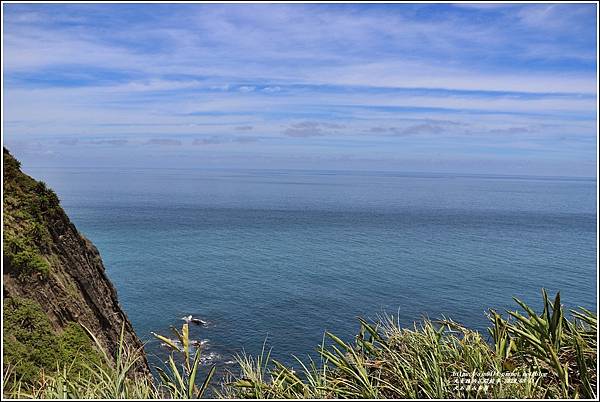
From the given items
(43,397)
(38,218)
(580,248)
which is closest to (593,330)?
(43,397)

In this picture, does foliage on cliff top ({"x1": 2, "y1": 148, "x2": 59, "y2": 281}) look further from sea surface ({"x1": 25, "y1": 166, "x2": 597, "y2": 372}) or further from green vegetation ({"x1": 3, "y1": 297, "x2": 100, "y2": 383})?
sea surface ({"x1": 25, "y1": 166, "x2": 597, "y2": 372})

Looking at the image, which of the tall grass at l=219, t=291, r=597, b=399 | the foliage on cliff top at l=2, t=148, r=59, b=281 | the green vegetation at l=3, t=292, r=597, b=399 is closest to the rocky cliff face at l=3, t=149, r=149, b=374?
the foliage on cliff top at l=2, t=148, r=59, b=281

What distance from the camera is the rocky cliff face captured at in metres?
10.9

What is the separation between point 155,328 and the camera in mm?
41125

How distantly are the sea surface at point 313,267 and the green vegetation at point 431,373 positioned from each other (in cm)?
836

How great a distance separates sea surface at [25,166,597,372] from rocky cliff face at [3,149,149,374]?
2.18 m

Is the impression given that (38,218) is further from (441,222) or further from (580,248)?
(441,222)

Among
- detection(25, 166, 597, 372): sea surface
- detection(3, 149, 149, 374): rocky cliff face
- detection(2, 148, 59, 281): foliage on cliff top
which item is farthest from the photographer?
detection(25, 166, 597, 372): sea surface

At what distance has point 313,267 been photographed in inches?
2402

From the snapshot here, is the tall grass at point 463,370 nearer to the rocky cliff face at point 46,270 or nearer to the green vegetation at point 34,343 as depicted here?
the green vegetation at point 34,343

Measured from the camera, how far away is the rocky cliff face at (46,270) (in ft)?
35.7

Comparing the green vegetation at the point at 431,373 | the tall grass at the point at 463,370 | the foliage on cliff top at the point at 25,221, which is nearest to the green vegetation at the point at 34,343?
the foliage on cliff top at the point at 25,221

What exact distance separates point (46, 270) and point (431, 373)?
875 centimetres

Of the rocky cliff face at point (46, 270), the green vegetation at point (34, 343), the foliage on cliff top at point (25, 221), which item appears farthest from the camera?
the foliage on cliff top at point (25, 221)
